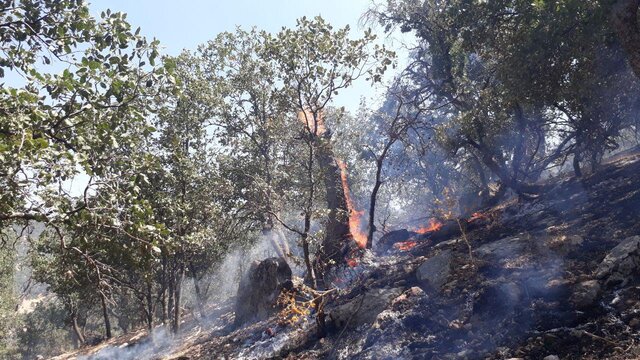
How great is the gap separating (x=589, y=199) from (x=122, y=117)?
14976 millimetres

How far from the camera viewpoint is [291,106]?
13367 mm

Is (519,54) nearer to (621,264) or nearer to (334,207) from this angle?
(621,264)

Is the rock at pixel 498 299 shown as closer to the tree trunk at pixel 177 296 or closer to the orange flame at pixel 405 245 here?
the orange flame at pixel 405 245

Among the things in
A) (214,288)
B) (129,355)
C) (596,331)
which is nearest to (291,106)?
(596,331)

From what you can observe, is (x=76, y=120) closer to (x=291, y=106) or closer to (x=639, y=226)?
(x=291, y=106)

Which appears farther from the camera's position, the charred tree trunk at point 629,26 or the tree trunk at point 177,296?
the tree trunk at point 177,296

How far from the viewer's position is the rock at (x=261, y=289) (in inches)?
734

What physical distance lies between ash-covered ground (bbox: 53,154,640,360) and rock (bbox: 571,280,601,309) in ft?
0.06

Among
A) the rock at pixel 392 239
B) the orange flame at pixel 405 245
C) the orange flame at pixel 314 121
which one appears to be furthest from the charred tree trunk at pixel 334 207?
the orange flame at pixel 405 245

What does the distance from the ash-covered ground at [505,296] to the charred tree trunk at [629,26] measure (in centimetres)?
410

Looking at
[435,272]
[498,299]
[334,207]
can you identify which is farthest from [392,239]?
[498,299]

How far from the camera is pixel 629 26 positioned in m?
9.31

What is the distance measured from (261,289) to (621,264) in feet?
46.7

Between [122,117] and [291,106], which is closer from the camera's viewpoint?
[122,117]
